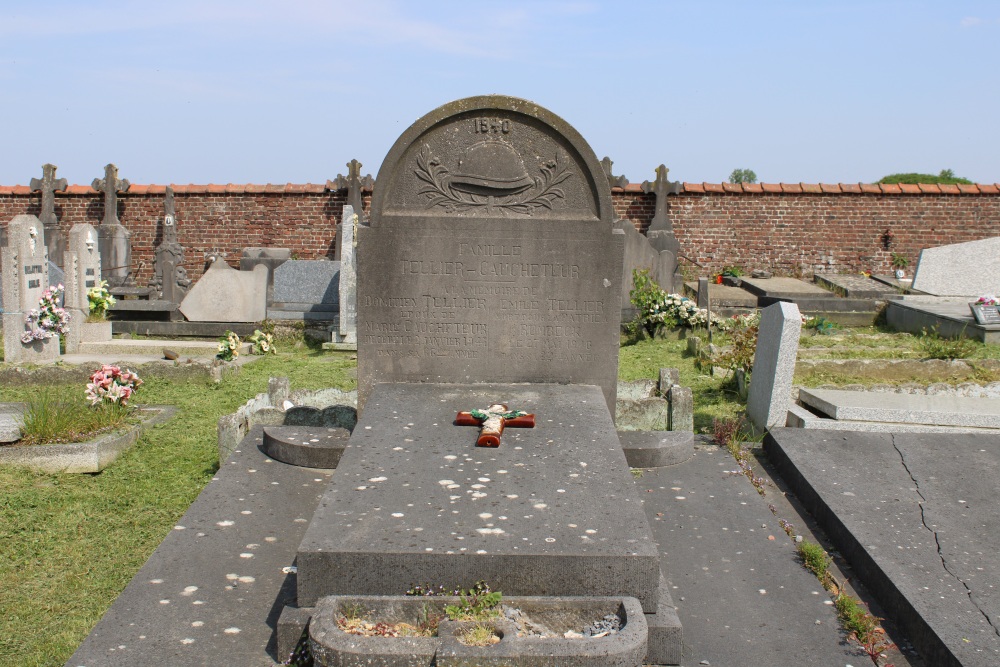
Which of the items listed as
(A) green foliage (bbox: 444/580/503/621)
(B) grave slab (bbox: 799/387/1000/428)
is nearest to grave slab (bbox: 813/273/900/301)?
(B) grave slab (bbox: 799/387/1000/428)

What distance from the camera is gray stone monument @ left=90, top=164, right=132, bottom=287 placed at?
17.8 meters

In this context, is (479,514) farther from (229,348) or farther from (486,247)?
(229,348)

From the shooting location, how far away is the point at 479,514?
136 inches

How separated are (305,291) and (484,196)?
26.6ft

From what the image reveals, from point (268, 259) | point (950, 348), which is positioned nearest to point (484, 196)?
point (950, 348)

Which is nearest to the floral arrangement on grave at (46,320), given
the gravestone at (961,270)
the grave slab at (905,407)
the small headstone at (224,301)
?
the small headstone at (224,301)

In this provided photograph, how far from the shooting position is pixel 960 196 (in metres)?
17.3

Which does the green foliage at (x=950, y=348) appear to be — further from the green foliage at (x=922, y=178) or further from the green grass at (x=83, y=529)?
the green foliage at (x=922, y=178)

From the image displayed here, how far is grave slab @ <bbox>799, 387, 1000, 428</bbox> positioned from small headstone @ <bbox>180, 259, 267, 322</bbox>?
8.12 metres

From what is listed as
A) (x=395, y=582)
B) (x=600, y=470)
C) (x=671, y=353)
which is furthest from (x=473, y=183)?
(x=671, y=353)

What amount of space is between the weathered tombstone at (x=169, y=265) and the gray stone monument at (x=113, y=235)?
0.88m

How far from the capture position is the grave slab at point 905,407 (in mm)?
5816

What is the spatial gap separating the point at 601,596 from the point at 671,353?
756cm

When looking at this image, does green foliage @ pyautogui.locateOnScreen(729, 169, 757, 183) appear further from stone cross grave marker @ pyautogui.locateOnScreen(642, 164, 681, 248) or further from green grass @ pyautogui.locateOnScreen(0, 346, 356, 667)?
green grass @ pyautogui.locateOnScreen(0, 346, 356, 667)
